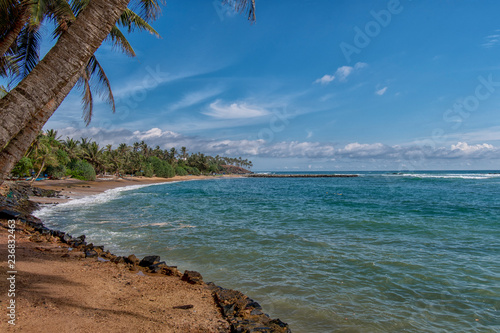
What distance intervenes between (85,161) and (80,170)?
14.1 feet

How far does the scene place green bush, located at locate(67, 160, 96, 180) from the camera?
52.1 meters

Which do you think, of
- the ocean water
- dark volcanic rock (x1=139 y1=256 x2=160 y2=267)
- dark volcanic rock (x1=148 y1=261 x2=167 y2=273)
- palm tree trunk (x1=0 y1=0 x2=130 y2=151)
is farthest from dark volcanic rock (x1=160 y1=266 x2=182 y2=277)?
palm tree trunk (x1=0 y1=0 x2=130 y2=151)

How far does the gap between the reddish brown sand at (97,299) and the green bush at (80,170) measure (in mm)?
52457

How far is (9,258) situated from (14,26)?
592cm

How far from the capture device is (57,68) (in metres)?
3.29

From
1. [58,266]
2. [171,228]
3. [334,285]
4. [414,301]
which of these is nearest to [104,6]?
[58,266]

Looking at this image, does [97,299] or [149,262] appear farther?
[149,262]

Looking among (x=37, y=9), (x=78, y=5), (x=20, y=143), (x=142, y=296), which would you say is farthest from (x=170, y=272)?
(x=78, y=5)

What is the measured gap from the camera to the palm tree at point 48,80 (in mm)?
2982

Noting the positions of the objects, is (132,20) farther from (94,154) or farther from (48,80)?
(94,154)

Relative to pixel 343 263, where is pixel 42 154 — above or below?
above

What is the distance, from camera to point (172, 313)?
4.61 metres

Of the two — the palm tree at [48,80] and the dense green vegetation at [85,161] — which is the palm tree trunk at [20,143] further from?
the dense green vegetation at [85,161]

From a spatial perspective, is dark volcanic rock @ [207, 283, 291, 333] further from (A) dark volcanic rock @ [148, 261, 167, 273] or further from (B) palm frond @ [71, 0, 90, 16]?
(B) palm frond @ [71, 0, 90, 16]
